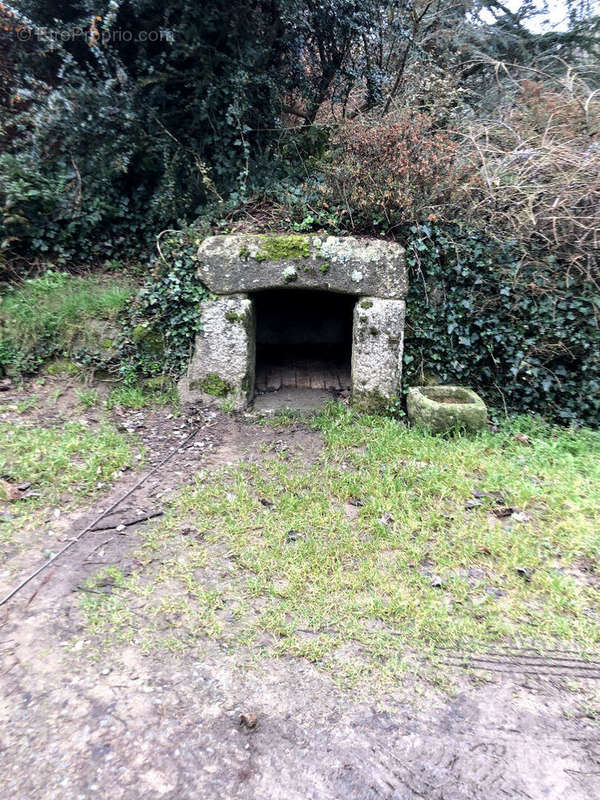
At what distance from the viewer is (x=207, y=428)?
464 cm

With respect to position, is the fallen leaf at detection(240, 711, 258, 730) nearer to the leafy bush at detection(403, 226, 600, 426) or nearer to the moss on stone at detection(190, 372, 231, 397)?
the moss on stone at detection(190, 372, 231, 397)

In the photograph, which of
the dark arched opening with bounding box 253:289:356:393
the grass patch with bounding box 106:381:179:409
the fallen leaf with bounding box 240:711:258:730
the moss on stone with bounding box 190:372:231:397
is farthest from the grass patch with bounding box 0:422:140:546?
the dark arched opening with bounding box 253:289:356:393

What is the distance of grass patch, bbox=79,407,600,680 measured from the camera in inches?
93.9

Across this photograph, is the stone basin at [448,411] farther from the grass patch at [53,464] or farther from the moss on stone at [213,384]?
the grass patch at [53,464]

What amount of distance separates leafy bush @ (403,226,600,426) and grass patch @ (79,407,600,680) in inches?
32.3

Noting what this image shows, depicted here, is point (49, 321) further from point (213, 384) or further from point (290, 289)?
point (290, 289)

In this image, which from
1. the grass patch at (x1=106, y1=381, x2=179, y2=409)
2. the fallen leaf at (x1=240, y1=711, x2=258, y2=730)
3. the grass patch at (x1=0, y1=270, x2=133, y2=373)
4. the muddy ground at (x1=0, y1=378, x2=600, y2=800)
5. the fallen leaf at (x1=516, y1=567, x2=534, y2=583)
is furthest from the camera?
the grass patch at (x1=0, y1=270, x2=133, y2=373)

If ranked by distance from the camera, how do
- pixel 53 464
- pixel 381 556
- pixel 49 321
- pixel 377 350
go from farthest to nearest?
pixel 49 321 < pixel 377 350 < pixel 53 464 < pixel 381 556

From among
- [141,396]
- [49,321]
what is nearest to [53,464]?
[141,396]

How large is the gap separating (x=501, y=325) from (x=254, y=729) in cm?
416

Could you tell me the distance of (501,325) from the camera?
4738mm

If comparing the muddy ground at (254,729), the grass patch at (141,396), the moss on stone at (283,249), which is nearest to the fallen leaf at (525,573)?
the muddy ground at (254,729)

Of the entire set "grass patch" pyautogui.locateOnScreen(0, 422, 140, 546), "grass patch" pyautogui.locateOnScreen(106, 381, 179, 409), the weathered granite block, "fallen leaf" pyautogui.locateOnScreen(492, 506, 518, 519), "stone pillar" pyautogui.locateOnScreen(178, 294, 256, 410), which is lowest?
"fallen leaf" pyautogui.locateOnScreen(492, 506, 518, 519)

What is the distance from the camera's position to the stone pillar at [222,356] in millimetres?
4812
